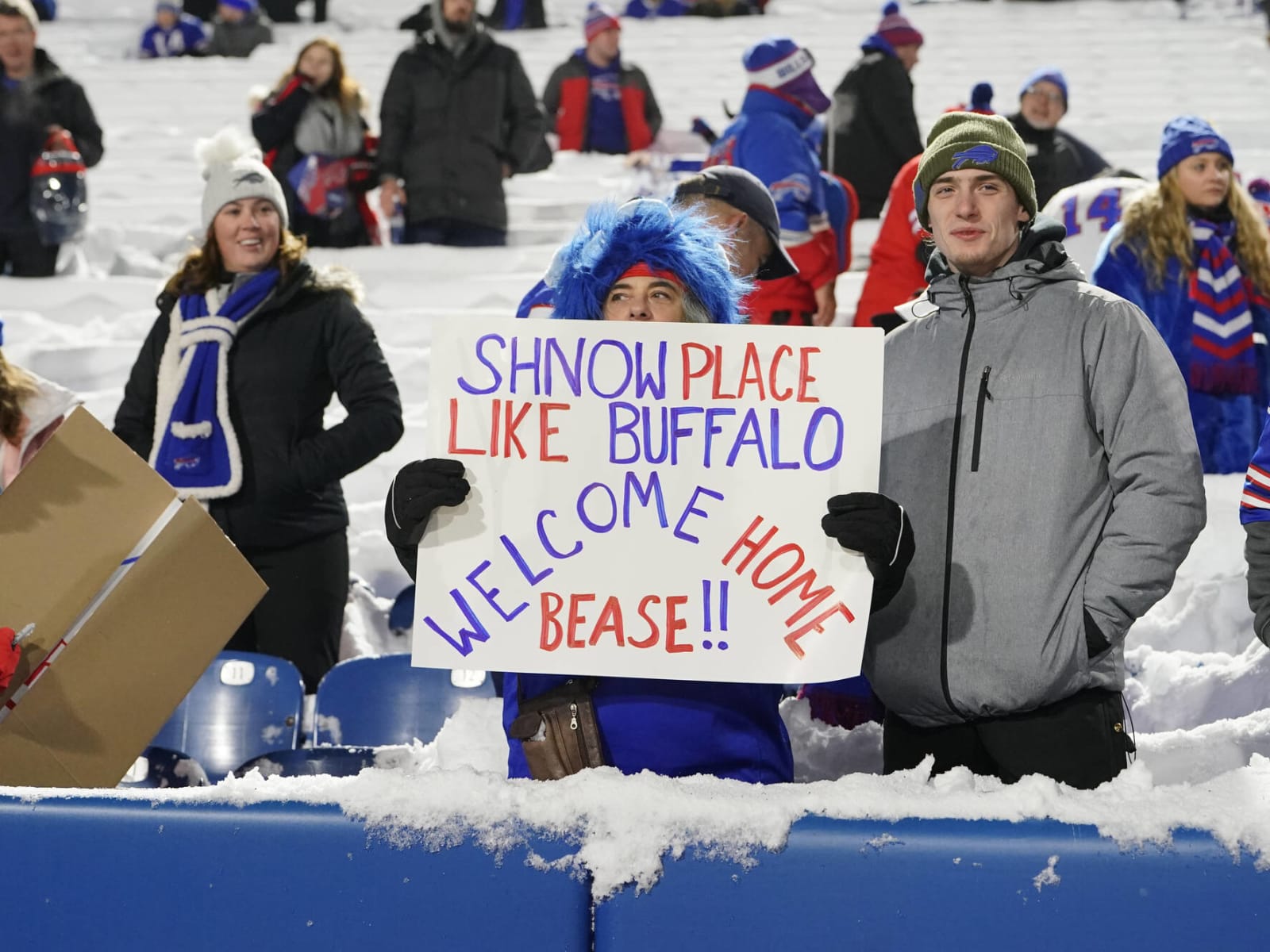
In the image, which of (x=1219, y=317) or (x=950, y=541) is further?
(x=1219, y=317)

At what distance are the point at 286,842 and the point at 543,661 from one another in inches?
22.4

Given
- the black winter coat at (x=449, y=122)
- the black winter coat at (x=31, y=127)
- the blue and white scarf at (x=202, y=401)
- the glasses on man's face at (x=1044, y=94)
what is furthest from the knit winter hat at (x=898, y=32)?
the blue and white scarf at (x=202, y=401)

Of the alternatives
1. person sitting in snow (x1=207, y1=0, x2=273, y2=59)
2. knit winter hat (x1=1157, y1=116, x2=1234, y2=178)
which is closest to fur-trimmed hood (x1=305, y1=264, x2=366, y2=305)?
knit winter hat (x1=1157, y1=116, x2=1234, y2=178)

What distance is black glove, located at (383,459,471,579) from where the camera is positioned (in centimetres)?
270

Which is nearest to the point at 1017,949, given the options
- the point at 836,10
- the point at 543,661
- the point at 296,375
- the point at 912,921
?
the point at 912,921

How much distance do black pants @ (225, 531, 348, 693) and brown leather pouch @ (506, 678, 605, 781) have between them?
6.21 feet

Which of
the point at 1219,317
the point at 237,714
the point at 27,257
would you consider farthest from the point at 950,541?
the point at 27,257

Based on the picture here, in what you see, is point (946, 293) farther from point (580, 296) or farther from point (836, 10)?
point (836, 10)

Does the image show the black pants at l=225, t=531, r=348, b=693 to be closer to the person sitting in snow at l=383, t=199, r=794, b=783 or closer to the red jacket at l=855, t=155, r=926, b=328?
the person sitting in snow at l=383, t=199, r=794, b=783

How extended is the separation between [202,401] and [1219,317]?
10.8 ft

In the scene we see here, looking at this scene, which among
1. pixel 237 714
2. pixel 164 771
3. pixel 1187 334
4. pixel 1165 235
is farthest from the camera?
pixel 1187 334

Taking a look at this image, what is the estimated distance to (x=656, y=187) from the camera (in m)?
10.3

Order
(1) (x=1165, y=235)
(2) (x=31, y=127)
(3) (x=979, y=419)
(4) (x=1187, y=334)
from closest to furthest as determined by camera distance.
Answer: (3) (x=979, y=419)
(1) (x=1165, y=235)
(4) (x=1187, y=334)
(2) (x=31, y=127)

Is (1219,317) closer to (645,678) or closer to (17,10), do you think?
(645,678)
